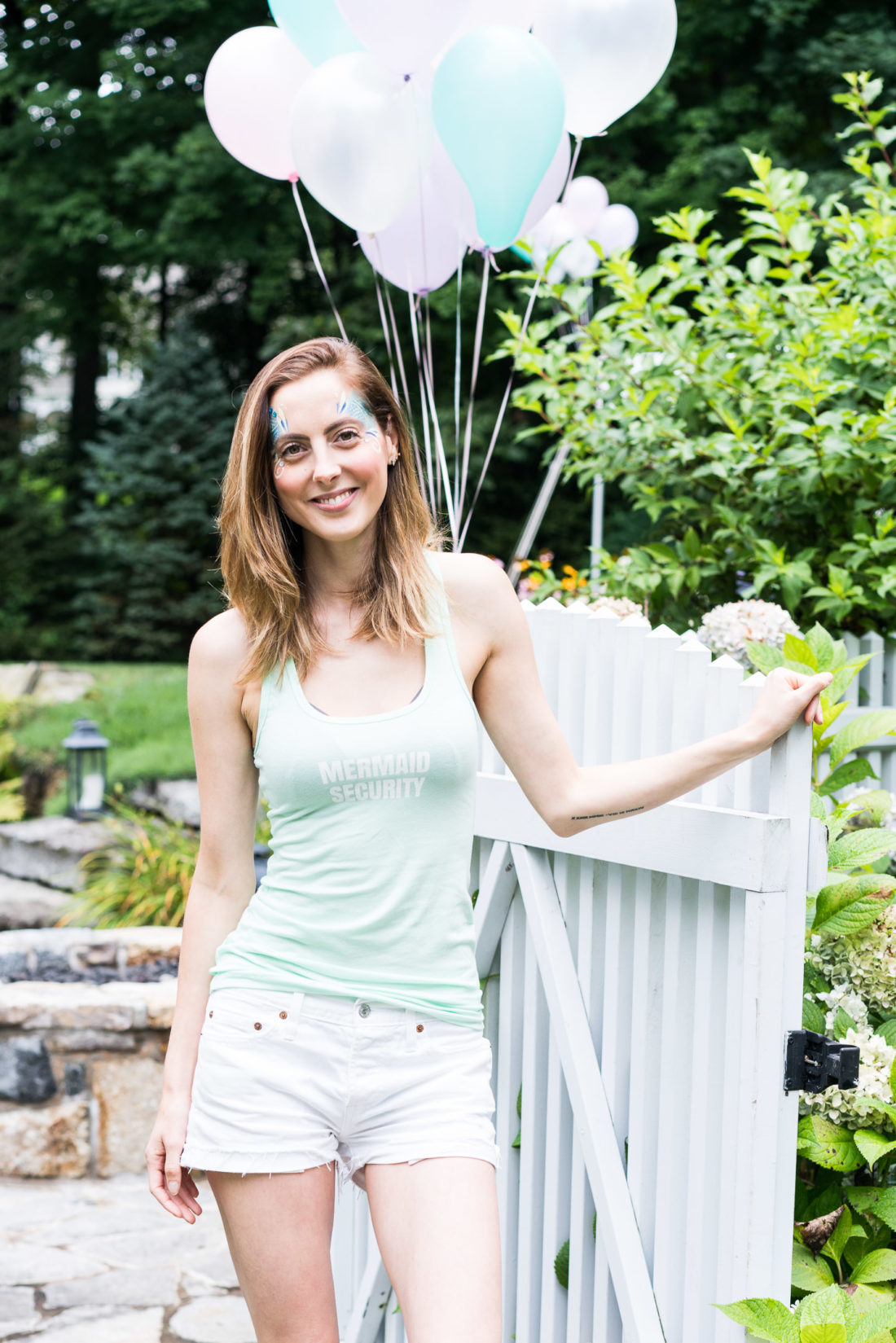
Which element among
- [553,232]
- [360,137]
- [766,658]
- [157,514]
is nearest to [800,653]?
[766,658]

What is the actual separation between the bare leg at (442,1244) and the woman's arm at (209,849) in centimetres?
31

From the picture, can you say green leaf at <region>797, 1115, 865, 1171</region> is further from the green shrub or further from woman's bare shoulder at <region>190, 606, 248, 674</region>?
the green shrub

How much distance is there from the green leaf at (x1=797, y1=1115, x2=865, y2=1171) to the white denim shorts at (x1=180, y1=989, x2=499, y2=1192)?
64cm

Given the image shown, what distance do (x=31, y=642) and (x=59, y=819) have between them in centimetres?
615

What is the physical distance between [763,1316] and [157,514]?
1354cm

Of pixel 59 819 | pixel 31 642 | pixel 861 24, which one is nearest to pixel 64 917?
pixel 59 819

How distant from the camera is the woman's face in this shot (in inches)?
69.2

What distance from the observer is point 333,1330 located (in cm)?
170

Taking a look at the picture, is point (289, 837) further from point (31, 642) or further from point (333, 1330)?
point (31, 642)

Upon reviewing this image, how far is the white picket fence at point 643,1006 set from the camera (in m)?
1.77

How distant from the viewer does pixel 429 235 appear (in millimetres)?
3307

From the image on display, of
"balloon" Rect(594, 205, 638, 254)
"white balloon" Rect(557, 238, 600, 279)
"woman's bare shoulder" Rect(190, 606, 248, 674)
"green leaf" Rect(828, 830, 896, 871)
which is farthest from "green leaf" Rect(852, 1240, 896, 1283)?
"balloon" Rect(594, 205, 638, 254)

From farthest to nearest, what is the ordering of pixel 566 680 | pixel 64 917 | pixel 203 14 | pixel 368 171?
pixel 203 14 → pixel 64 917 → pixel 368 171 → pixel 566 680

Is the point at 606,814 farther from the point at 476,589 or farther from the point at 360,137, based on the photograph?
the point at 360,137
